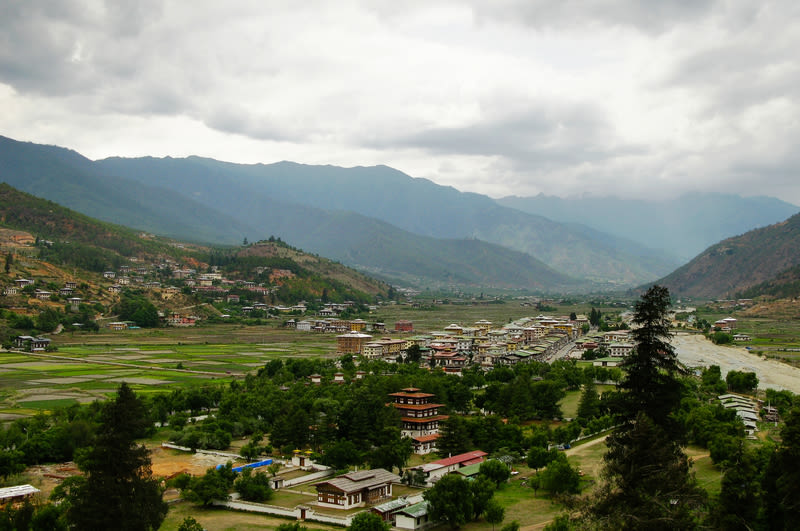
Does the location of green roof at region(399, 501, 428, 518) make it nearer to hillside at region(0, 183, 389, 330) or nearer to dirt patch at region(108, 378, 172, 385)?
dirt patch at region(108, 378, 172, 385)

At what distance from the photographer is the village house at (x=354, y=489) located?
93.8 feet

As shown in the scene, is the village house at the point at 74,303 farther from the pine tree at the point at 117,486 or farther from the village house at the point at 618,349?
the pine tree at the point at 117,486

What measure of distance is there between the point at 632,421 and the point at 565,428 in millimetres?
17449

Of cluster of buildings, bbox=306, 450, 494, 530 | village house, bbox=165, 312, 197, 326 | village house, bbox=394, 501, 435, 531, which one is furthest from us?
village house, bbox=165, 312, 197, 326

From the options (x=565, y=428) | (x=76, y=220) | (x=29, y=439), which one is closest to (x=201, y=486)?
(x=29, y=439)

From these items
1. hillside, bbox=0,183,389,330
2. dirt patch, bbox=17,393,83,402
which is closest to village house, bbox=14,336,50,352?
hillside, bbox=0,183,389,330

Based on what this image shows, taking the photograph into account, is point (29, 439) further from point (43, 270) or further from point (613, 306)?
point (613, 306)

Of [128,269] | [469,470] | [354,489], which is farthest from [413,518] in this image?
[128,269]

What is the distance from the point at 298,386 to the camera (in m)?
50.3

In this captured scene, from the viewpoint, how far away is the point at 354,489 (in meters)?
28.8

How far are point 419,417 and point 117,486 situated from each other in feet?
74.9

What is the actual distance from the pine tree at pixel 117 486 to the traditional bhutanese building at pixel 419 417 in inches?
777

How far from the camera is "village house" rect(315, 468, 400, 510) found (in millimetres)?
28594

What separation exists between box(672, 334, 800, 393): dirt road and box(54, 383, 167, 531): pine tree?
47.8m
